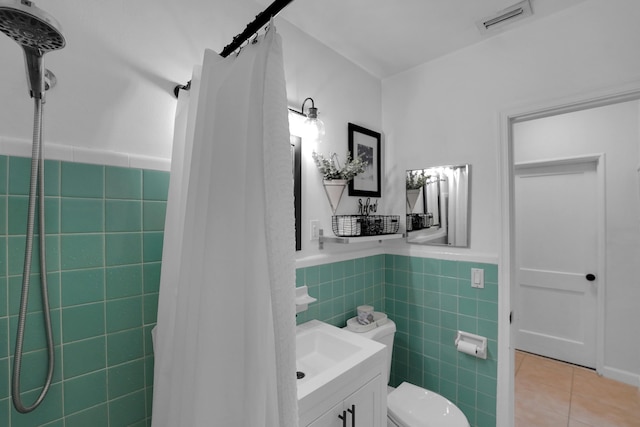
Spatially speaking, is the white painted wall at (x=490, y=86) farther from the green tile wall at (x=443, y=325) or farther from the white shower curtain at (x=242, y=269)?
the white shower curtain at (x=242, y=269)

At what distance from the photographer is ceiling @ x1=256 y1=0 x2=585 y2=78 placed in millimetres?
Result: 1449

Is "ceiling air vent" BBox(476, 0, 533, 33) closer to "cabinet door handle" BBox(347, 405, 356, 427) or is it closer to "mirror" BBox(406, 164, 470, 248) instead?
"mirror" BBox(406, 164, 470, 248)

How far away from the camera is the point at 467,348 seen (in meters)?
1.71

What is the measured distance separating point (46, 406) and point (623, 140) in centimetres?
395

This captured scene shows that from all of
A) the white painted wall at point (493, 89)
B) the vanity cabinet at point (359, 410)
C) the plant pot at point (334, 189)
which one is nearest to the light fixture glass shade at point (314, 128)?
the plant pot at point (334, 189)

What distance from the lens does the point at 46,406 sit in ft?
2.84

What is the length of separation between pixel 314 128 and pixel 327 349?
1173mm

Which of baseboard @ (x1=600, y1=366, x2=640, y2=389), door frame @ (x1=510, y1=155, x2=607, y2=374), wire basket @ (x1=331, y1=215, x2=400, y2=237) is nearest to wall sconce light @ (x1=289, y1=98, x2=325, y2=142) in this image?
wire basket @ (x1=331, y1=215, x2=400, y2=237)

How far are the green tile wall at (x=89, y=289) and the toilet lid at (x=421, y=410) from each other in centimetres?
118

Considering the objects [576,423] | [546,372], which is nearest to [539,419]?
[576,423]

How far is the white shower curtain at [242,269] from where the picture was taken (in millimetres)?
612

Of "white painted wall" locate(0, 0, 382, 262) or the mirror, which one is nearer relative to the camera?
"white painted wall" locate(0, 0, 382, 262)

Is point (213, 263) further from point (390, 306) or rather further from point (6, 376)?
point (390, 306)

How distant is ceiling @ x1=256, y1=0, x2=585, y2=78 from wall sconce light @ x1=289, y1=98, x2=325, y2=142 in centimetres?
44
